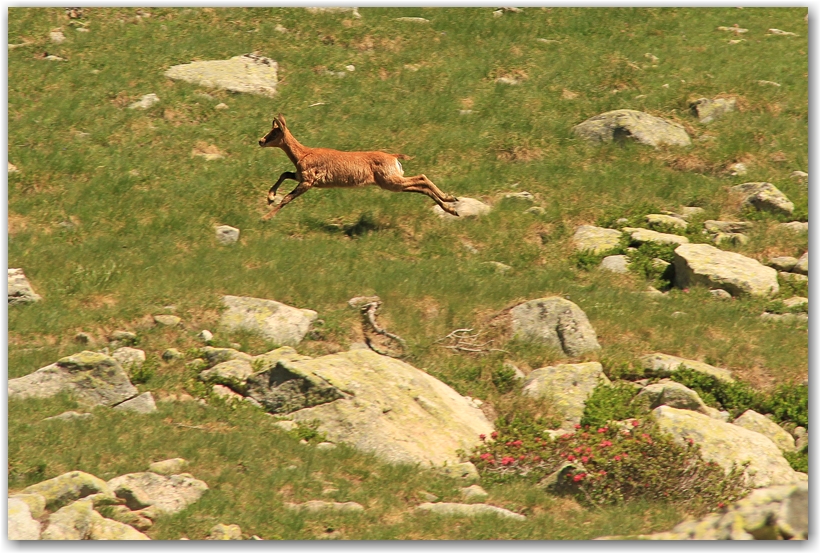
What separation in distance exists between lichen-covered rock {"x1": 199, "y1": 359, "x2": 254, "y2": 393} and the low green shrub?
318 centimetres

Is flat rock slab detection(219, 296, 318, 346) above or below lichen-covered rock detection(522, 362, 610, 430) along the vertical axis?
above

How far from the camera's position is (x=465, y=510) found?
33.9ft

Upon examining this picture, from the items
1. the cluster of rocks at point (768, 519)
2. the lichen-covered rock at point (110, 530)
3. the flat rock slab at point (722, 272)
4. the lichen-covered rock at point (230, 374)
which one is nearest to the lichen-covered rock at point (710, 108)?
the flat rock slab at point (722, 272)

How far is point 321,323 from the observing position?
1484 cm

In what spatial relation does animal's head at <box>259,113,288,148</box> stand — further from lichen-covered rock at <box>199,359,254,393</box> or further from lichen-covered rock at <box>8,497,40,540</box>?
lichen-covered rock at <box>8,497,40,540</box>

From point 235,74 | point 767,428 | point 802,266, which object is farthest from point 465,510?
point 235,74

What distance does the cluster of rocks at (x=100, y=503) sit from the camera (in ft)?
30.3

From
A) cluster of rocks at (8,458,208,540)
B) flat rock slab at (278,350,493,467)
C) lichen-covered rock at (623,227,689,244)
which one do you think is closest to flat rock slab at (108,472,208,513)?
cluster of rocks at (8,458,208,540)

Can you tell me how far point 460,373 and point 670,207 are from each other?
7.57 meters

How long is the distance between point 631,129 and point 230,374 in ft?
39.7

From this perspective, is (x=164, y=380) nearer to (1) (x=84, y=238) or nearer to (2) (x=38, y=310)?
(2) (x=38, y=310)

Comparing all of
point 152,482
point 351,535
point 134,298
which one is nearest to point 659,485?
point 351,535

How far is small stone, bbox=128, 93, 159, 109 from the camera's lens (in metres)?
21.5

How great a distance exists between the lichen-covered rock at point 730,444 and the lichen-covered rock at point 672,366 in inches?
65.4
